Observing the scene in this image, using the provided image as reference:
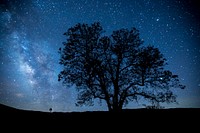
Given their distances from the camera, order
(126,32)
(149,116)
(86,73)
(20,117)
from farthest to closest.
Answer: (126,32)
(86,73)
(149,116)
(20,117)

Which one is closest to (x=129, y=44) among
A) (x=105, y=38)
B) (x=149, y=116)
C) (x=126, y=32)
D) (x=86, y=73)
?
(x=126, y=32)

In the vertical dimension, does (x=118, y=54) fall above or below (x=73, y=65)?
above

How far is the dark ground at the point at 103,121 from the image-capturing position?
3611 millimetres

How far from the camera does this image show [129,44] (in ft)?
62.3

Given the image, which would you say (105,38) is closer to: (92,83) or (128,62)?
(128,62)

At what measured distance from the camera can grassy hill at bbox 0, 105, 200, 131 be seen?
3.68 m

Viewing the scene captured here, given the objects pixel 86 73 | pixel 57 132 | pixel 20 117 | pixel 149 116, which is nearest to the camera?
pixel 57 132

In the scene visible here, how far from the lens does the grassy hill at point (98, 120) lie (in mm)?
3682

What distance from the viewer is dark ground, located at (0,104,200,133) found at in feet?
11.8

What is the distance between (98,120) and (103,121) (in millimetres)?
175

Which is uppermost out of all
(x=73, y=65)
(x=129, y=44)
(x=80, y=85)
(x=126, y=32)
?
(x=126, y=32)

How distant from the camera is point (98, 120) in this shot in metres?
4.42

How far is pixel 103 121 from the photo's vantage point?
14.2 feet

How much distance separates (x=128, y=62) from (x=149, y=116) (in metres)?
14.5
